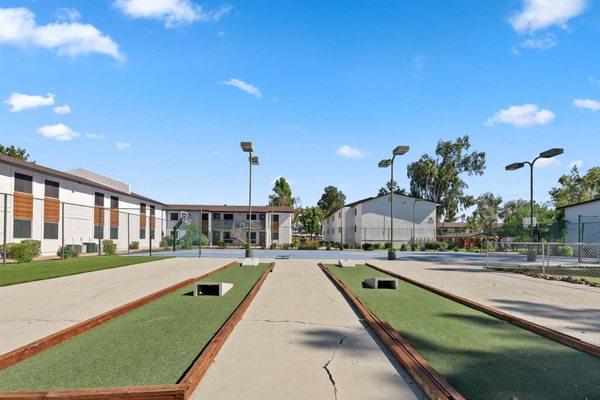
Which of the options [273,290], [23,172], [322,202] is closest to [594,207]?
[273,290]

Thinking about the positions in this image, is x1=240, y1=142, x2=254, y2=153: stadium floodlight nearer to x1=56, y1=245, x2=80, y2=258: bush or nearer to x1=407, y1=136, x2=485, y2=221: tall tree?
x1=56, y1=245, x2=80, y2=258: bush

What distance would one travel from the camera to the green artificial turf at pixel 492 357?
3.87 metres

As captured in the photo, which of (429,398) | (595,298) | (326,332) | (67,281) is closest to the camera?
(429,398)

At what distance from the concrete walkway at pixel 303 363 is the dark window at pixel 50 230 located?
98.9 feet

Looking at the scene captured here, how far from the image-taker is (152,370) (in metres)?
4.26

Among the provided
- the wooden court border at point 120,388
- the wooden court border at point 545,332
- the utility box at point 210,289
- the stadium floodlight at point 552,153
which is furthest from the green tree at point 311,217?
the wooden court border at point 120,388

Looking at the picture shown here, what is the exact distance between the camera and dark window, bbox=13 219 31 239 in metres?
27.8

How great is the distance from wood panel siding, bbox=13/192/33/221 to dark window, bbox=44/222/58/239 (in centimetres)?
190

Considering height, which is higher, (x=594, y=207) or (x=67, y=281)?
(x=594, y=207)

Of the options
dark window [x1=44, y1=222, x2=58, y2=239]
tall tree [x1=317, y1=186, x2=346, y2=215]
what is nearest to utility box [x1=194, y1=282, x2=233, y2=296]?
dark window [x1=44, y1=222, x2=58, y2=239]

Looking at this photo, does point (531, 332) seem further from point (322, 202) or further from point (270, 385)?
point (322, 202)

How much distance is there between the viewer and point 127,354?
487cm

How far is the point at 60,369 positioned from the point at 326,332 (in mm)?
3641

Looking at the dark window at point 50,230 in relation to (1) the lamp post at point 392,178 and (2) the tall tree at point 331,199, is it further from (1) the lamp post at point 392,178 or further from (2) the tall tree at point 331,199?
(2) the tall tree at point 331,199
